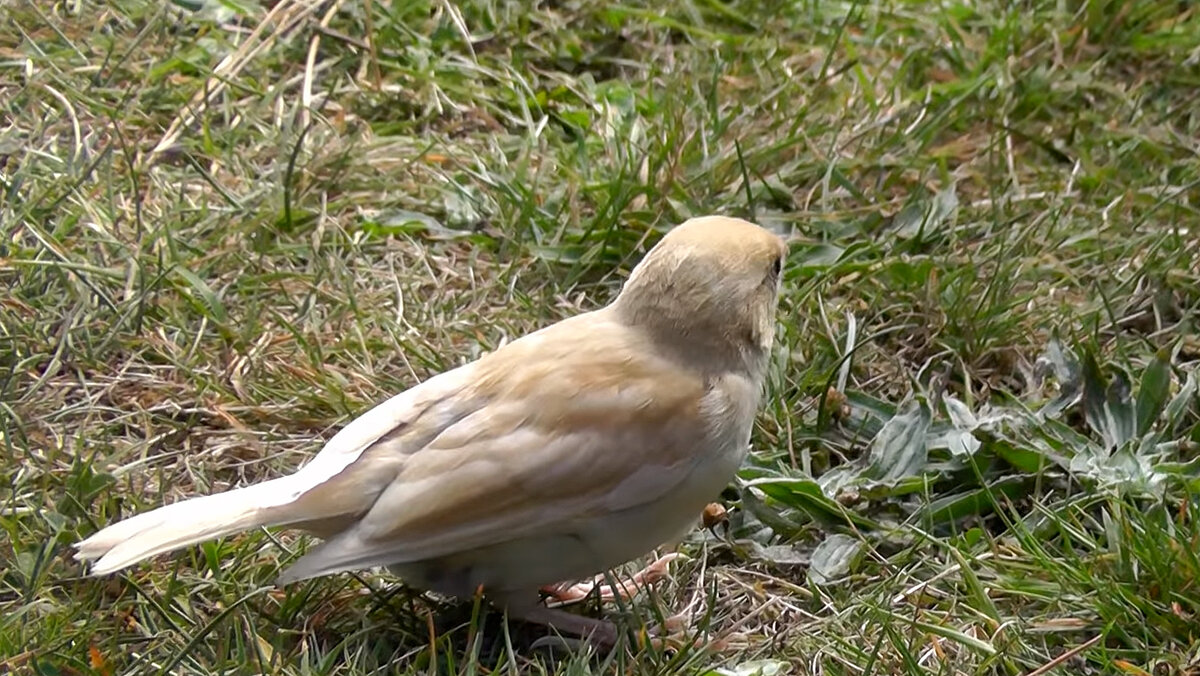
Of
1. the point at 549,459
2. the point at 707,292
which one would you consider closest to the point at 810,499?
the point at 707,292

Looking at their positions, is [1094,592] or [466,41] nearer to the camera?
[1094,592]

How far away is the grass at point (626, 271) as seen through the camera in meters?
3.42

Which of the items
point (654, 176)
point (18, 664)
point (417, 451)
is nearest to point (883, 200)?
point (654, 176)

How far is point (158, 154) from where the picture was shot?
201 inches

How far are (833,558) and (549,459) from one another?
0.85 meters

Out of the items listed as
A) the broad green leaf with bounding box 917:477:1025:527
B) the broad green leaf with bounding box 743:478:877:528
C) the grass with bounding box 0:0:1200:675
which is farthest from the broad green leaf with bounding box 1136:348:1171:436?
the broad green leaf with bounding box 743:478:877:528

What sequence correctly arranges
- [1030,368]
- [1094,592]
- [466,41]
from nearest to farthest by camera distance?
A: 1. [1094,592]
2. [1030,368]
3. [466,41]

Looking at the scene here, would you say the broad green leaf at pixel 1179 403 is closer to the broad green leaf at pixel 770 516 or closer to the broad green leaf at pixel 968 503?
the broad green leaf at pixel 968 503

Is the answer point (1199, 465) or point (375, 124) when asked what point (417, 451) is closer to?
point (1199, 465)

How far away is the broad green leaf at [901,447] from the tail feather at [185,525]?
4.95ft

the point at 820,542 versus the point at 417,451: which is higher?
the point at 417,451

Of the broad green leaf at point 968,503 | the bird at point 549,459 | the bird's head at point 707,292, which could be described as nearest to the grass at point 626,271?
the broad green leaf at point 968,503

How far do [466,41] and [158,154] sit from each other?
4.03 ft

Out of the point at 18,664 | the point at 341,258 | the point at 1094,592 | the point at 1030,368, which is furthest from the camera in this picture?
the point at 341,258
